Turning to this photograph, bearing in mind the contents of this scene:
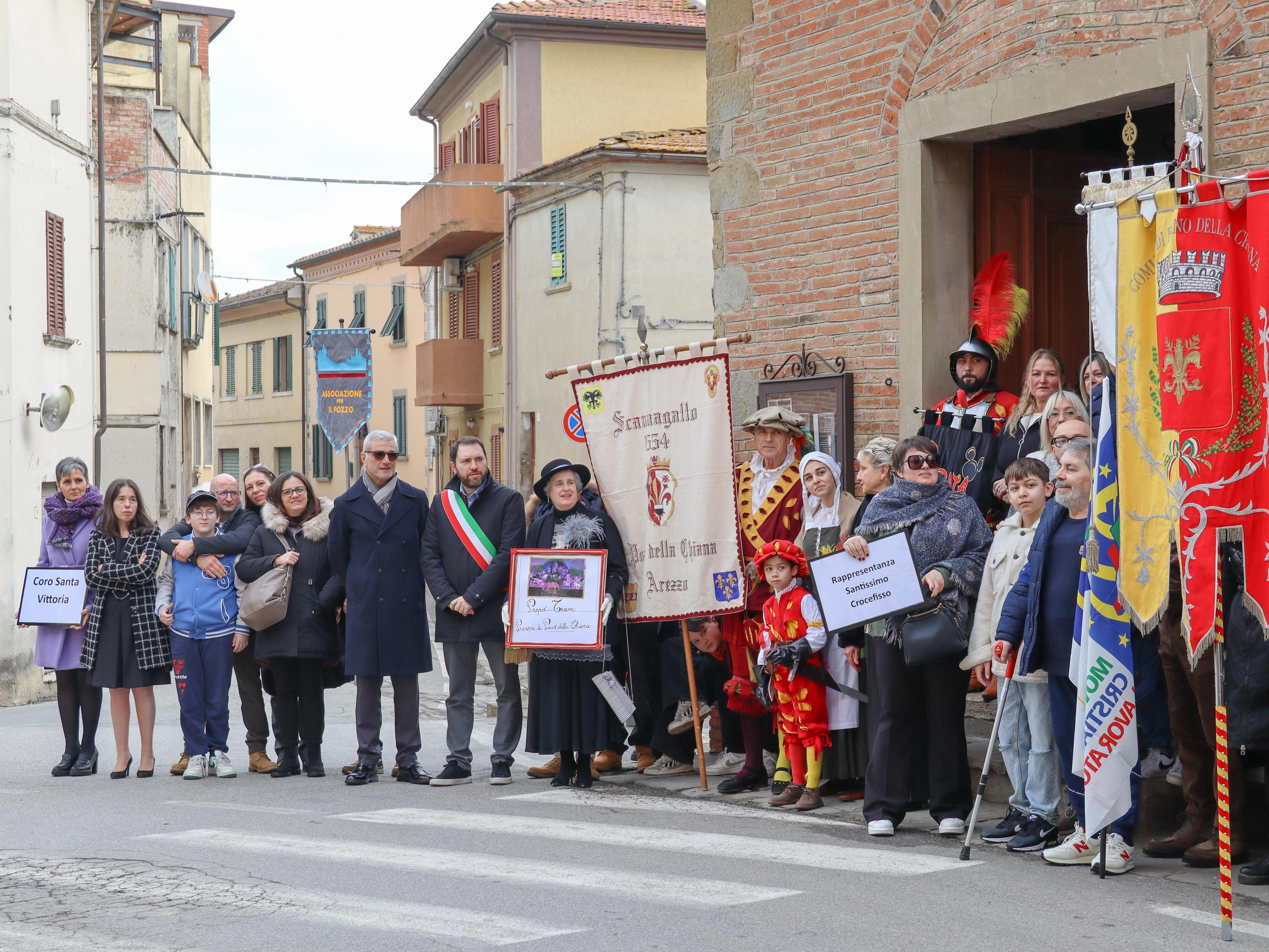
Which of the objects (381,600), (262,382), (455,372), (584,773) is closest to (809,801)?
(584,773)

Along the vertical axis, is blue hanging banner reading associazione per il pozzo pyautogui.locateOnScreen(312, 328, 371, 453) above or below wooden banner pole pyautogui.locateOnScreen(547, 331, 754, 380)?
above

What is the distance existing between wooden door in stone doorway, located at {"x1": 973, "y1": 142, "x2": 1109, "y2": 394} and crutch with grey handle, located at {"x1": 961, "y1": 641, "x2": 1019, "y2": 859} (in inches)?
134

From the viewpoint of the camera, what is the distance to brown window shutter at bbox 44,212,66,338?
1714 cm

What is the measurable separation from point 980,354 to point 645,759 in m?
3.13

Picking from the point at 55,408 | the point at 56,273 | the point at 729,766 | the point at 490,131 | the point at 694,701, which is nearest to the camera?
the point at 694,701

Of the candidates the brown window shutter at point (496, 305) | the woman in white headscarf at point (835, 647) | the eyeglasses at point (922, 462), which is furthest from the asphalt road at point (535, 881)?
the brown window shutter at point (496, 305)

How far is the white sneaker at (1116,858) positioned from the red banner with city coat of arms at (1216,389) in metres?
1.02

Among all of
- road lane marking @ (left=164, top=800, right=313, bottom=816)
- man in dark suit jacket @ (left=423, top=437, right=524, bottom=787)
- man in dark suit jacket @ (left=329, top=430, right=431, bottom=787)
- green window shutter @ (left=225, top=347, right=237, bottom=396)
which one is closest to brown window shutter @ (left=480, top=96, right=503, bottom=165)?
man in dark suit jacket @ (left=329, top=430, right=431, bottom=787)

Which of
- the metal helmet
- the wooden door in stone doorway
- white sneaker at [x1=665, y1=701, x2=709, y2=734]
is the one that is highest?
the wooden door in stone doorway

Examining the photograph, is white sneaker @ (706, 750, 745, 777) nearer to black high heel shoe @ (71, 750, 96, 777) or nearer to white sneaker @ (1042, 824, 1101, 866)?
white sneaker @ (1042, 824, 1101, 866)

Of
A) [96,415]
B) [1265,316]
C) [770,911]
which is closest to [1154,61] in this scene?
[1265,316]

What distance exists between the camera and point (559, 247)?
25.7 meters

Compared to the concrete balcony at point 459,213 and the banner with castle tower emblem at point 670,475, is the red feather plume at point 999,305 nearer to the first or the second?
the banner with castle tower emblem at point 670,475

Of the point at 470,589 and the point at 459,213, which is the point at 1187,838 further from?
the point at 459,213
